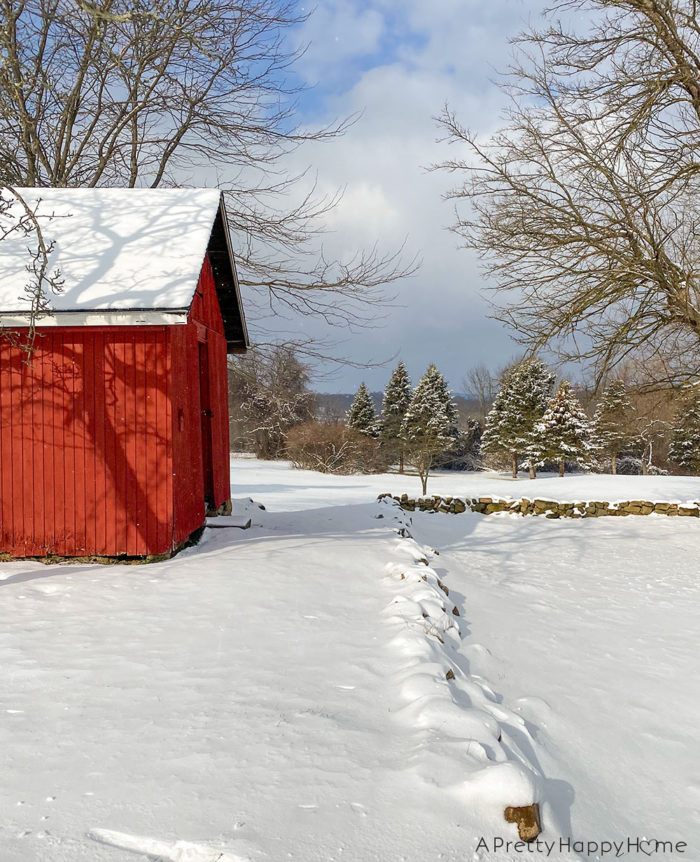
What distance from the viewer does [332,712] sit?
3.37 metres

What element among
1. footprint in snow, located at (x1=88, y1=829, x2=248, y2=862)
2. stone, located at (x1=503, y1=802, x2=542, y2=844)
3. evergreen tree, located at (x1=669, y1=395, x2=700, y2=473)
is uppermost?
evergreen tree, located at (x1=669, y1=395, x2=700, y2=473)

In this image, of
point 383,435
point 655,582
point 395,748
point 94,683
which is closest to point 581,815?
point 395,748

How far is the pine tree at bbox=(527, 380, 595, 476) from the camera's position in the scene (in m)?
36.4

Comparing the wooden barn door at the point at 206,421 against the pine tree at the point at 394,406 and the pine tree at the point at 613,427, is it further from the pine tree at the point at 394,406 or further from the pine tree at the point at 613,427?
the pine tree at the point at 394,406

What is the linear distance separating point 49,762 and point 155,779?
545 millimetres

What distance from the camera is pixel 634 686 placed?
4.89 metres

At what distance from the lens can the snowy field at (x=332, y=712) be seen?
2.43 meters

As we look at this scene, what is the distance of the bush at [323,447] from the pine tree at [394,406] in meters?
12.5

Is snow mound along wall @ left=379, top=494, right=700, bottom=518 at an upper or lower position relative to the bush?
lower

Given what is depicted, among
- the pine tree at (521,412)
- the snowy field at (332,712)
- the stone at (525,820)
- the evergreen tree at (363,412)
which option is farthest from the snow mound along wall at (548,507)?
the evergreen tree at (363,412)

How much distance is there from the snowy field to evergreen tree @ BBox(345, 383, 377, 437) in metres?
35.0

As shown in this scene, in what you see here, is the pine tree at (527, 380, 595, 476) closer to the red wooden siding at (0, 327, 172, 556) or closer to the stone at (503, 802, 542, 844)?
the red wooden siding at (0, 327, 172, 556)

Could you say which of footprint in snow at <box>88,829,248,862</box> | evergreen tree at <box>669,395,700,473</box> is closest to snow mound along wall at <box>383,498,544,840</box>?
footprint in snow at <box>88,829,248,862</box>

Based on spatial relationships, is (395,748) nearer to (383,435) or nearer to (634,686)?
(634,686)
